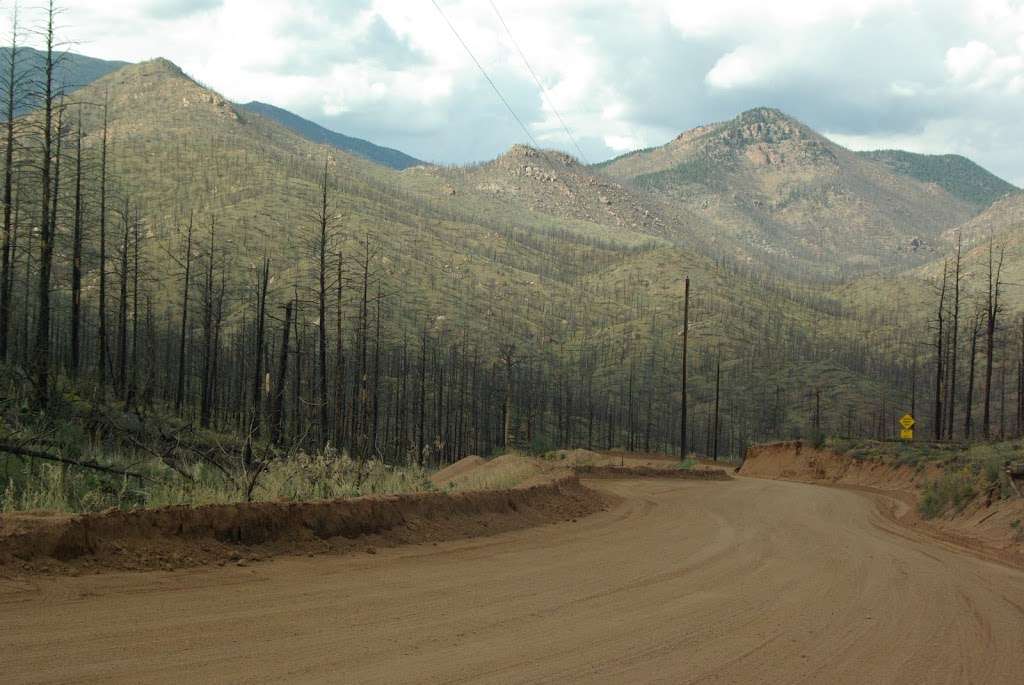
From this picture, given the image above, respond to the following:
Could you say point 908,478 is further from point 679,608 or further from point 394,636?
point 394,636

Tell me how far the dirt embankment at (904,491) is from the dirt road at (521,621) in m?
3.81

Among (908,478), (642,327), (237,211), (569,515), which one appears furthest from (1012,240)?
(569,515)

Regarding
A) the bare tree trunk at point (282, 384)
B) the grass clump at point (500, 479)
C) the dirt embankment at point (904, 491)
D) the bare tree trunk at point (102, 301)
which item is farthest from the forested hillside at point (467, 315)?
the grass clump at point (500, 479)

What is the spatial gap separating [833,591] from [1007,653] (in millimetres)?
2594

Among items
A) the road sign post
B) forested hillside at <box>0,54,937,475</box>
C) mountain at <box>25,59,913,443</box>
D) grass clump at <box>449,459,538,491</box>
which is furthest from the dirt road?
mountain at <box>25,59,913,443</box>

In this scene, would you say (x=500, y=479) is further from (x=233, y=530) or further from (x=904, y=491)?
(x=904, y=491)

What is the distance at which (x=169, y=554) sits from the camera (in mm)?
8625

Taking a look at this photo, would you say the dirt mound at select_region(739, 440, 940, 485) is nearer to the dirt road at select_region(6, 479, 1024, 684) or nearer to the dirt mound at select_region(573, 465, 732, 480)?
the dirt mound at select_region(573, 465, 732, 480)

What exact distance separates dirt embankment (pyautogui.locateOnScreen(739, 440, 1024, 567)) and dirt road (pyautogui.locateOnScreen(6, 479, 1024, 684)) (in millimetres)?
3815

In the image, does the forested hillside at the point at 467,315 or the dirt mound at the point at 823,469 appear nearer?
the dirt mound at the point at 823,469

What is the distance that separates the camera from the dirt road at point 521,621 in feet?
19.3

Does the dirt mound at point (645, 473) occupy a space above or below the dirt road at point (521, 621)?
below

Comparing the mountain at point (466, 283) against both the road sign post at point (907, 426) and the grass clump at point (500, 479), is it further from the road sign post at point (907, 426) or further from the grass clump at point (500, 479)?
the grass clump at point (500, 479)

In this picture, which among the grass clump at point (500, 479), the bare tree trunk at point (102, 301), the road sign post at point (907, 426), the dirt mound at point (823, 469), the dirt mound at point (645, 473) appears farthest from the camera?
the road sign post at point (907, 426)
